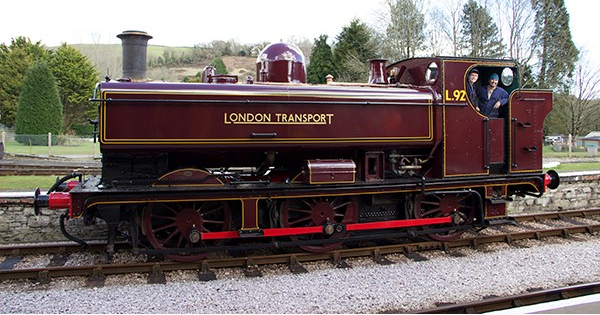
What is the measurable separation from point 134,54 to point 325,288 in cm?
477

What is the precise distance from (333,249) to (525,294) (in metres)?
2.70

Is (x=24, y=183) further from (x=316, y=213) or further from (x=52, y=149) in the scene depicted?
(x=52, y=149)

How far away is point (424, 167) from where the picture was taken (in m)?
7.52

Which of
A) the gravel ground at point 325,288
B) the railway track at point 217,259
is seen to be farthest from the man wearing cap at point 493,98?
the gravel ground at point 325,288

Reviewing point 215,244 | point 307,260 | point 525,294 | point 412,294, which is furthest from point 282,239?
point 525,294

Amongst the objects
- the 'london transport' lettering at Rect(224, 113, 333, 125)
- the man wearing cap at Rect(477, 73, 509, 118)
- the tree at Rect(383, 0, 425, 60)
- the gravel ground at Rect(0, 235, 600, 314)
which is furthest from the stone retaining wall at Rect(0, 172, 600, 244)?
the tree at Rect(383, 0, 425, 60)

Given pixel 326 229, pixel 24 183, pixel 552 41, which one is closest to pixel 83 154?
pixel 24 183

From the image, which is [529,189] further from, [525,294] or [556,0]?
[556,0]

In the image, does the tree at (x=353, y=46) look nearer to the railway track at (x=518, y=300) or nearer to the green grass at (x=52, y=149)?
the green grass at (x=52, y=149)

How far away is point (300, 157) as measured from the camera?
7035 millimetres

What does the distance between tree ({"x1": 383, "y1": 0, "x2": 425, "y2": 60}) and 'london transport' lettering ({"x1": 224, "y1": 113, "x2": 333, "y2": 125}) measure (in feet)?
73.3

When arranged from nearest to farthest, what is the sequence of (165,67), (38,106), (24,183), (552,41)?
1. (24,183)
2. (552,41)
3. (38,106)
4. (165,67)

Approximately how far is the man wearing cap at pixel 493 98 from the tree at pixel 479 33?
64.2 feet

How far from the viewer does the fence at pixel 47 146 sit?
22.8m
